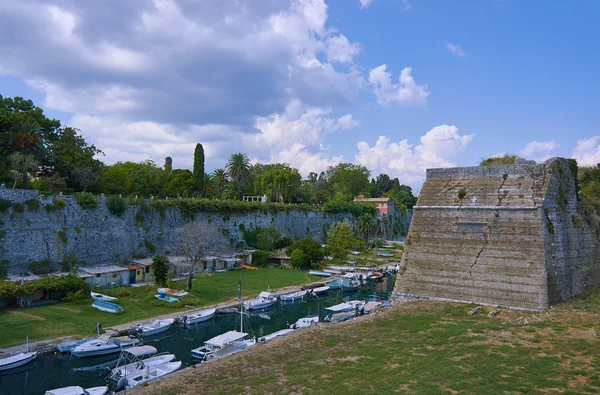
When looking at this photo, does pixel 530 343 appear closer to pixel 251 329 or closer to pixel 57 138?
pixel 251 329

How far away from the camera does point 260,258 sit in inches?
1781

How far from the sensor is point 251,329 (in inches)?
950

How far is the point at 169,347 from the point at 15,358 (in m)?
6.71

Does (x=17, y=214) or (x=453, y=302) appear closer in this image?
(x=453, y=302)

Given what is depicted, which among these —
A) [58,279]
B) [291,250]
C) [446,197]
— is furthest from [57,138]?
[446,197]

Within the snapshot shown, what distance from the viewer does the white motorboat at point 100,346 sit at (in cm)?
1919

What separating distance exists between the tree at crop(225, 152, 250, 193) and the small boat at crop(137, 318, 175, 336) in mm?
42561

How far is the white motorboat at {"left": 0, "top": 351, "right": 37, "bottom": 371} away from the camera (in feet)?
56.7

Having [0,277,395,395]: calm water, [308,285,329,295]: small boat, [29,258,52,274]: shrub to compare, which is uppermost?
[29,258,52,274]: shrub

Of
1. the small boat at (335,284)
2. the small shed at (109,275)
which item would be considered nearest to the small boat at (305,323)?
the small boat at (335,284)

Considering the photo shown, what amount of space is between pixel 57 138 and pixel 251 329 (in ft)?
121

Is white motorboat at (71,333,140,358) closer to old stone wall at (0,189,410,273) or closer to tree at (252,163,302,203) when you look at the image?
old stone wall at (0,189,410,273)

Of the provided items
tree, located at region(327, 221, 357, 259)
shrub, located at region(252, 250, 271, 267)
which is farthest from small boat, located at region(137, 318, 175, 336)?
tree, located at region(327, 221, 357, 259)

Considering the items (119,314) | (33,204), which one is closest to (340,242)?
(119,314)
